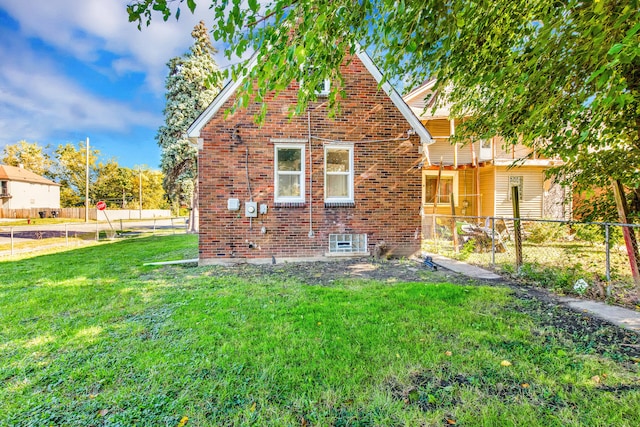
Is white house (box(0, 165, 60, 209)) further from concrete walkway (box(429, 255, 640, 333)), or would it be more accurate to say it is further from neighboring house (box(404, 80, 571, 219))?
concrete walkway (box(429, 255, 640, 333))

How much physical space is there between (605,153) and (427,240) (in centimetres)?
698

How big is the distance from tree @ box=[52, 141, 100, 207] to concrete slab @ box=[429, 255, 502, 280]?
53673 mm

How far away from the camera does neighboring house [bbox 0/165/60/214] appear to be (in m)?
36.4

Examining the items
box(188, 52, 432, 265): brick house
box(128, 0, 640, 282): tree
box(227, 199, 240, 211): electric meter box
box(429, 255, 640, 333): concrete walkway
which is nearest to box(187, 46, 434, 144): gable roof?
box(188, 52, 432, 265): brick house

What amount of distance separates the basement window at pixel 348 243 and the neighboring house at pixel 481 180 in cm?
718

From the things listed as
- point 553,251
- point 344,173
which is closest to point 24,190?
point 344,173

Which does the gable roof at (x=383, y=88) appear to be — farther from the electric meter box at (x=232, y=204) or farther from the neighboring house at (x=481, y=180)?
the neighboring house at (x=481, y=180)

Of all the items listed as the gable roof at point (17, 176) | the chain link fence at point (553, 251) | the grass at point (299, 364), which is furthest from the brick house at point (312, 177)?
the gable roof at point (17, 176)

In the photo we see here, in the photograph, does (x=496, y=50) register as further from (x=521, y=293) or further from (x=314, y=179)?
(x=314, y=179)

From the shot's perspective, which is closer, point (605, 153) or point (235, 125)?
point (605, 153)

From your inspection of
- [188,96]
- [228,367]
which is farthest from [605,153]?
[188,96]

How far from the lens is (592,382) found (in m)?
2.31

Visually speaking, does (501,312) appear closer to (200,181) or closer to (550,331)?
(550,331)

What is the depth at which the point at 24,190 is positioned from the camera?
38.5 meters
